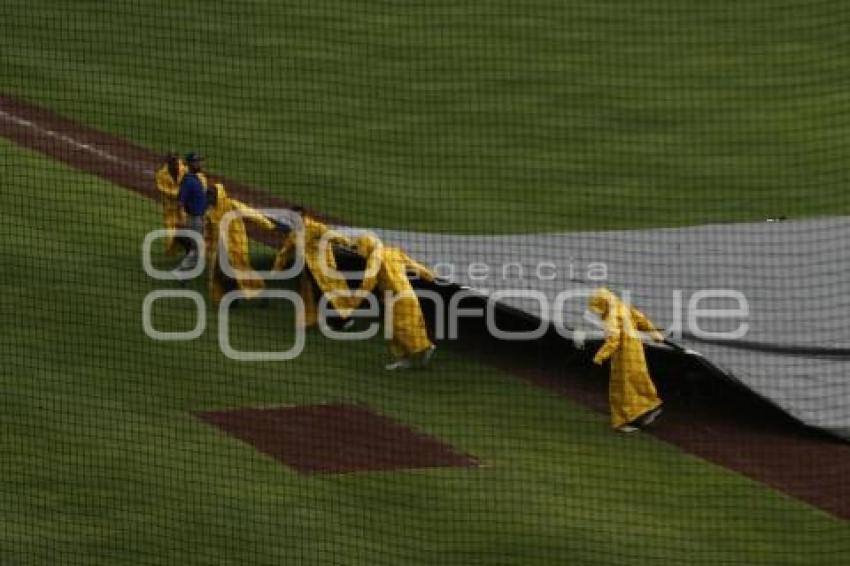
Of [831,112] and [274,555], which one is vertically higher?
[831,112]

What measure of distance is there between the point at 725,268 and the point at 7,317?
6.20 m

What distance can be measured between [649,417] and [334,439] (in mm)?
2451

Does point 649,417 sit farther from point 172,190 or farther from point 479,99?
point 479,99

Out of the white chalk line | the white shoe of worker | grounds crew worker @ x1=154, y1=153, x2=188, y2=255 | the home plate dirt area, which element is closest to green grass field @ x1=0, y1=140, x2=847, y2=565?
the home plate dirt area

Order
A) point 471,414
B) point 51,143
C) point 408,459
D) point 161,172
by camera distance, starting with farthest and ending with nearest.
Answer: point 51,143 < point 161,172 < point 471,414 < point 408,459

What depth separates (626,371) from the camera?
14281 millimetres

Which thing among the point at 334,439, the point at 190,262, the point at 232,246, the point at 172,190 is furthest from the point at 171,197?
the point at 334,439

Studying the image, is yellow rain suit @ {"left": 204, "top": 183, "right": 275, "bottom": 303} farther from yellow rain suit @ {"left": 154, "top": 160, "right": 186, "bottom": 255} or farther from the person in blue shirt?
yellow rain suit @ {"left": 154, "top": 160, "right": 186, "bottom": 255}

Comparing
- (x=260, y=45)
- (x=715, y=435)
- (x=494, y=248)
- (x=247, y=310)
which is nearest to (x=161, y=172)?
(x=247, y=310)

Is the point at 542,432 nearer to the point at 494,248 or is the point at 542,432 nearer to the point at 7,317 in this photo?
the point at 494,248

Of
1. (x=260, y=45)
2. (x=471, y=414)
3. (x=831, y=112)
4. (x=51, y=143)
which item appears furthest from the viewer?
(x=260, y=45)

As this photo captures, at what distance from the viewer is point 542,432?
14.4 m

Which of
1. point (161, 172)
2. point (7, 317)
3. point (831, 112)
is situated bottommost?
point (7, 317)

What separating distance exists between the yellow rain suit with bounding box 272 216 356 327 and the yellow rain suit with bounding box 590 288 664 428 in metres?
2.80
